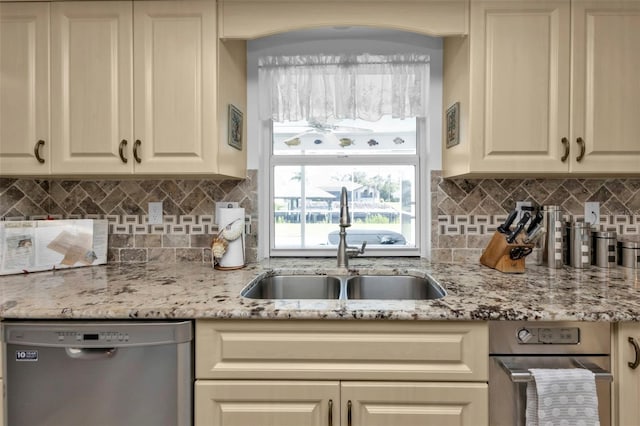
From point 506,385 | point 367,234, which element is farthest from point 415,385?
point 367,234

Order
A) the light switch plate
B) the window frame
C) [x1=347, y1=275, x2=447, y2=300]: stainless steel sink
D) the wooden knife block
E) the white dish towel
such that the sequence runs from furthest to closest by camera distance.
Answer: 1. the window frame
2. the light switch plate
3. [x1=347, y1=275, x2=447, y2=300]: stainless steel sink
4. the wooden knife block
5. the white dish towel

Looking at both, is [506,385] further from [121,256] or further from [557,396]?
[121,256]

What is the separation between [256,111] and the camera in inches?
77.8

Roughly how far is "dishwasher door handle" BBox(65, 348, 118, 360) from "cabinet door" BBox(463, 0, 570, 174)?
157 centimetres

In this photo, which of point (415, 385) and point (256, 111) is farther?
point (256, 111)

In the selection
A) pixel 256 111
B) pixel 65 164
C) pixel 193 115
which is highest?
pixel 256 111

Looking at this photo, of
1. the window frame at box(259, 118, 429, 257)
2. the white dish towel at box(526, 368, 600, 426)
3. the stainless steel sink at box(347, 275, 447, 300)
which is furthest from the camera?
the window frame at box(259, 118, 429, 257)

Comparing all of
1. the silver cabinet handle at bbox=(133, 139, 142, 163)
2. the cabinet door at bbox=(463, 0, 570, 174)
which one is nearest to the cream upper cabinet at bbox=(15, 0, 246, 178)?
the silver cabinet handle at bbox=(133, 139, 142, 163)

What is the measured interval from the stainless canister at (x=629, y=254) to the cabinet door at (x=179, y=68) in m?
1.96

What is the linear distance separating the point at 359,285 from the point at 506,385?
75cm

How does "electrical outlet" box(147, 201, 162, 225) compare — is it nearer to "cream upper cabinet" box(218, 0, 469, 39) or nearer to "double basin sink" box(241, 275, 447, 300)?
"double basin sink" box(241, 275, 447, 300)

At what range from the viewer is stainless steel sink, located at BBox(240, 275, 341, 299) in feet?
5.76

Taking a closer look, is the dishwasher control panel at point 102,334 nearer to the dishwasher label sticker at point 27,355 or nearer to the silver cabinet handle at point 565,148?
the dishwasher label sticker at point 27,355

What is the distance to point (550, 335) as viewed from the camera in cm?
115
